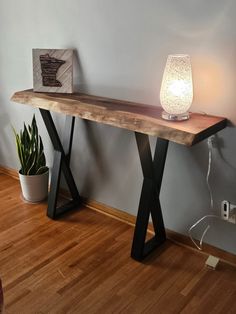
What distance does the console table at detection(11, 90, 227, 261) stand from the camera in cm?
162

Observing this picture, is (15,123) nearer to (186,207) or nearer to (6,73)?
(6,73)

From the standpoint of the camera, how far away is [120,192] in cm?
235

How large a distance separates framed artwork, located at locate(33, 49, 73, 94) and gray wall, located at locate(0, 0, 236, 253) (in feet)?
0.26

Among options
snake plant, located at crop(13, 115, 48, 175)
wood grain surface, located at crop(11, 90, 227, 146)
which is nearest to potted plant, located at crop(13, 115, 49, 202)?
snake plant, located at crop(13, 115, 48, 175)

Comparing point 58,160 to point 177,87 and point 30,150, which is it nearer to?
point 30,150

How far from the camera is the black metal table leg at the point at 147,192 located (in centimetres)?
184

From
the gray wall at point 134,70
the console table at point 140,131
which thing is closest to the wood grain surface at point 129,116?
the console table at point 140,131

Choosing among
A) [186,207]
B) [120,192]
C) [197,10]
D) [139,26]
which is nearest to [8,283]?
[120,192]

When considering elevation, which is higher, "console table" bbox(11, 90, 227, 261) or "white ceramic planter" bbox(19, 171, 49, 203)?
"console table" bbox(11, 90, 227, 261)

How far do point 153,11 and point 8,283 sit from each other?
5.01ft

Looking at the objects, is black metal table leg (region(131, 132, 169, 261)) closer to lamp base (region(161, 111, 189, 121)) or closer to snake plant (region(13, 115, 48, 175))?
lamp base (region(161, 111, 189, 121))

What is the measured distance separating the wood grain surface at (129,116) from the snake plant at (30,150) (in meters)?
0.31

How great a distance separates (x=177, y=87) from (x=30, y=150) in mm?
1187

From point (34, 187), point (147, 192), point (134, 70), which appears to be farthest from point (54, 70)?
point (147, 192)
